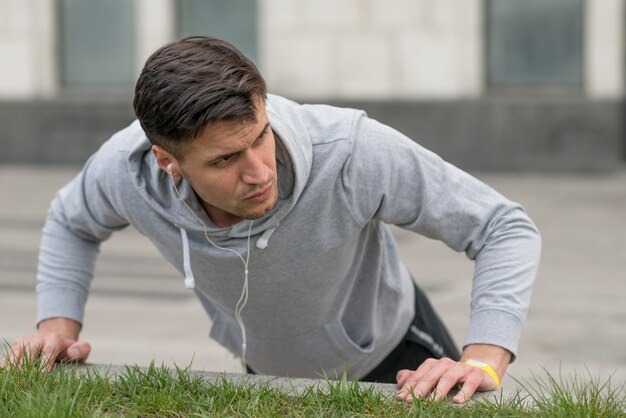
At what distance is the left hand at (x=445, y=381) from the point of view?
10.1 ft

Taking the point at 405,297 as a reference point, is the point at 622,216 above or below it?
below

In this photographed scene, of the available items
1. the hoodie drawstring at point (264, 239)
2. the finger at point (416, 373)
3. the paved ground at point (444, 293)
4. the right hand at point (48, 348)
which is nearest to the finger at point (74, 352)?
the right hand at point (48, 348)

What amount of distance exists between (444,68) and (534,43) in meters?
1.06

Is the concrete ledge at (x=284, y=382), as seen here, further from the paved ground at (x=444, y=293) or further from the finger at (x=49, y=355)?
the paved ground at (x=444, y=293)

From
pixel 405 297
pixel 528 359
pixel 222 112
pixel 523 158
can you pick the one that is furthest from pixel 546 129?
pixel 222 112

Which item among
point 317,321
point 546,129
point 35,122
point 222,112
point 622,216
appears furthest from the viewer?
point 35,122

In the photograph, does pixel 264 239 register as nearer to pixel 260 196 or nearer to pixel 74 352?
pixel 260 196

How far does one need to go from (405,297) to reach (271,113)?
0.88 meters

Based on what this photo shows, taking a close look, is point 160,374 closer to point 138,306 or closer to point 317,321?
point 317,321

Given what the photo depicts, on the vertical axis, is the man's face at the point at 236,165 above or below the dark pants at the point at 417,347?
above

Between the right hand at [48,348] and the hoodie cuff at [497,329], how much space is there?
1.10 meters

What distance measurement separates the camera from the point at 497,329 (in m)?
3.21

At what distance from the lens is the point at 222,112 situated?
295 cm

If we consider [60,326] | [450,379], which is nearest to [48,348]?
[60,326]
